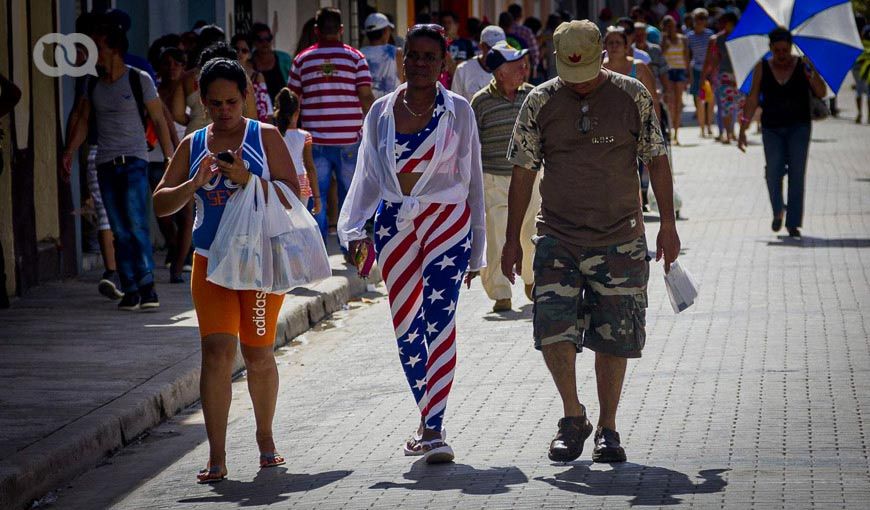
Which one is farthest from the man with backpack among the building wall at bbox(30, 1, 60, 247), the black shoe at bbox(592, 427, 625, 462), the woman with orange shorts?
the black shoe at bbox(592, 427, 625, 462)

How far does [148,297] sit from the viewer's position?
11305 millimetres

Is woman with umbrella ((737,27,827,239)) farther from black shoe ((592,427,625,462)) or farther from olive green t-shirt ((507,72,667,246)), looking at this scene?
black shoe ((592,427,625,462))

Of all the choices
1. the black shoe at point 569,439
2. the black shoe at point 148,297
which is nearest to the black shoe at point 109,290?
the black shoe at point 148,297

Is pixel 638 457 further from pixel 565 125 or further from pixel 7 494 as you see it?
pixel 7 494

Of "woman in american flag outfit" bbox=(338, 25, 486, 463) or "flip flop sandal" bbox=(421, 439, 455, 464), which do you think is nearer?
"flip flop sandal" bbox=(421, 439, 455, 464)

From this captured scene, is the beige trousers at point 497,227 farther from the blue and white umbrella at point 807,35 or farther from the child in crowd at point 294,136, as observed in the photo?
the blue and white umbrella at point 807,35

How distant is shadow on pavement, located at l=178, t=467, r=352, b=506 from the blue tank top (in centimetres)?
96

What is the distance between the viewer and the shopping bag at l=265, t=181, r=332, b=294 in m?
6.68

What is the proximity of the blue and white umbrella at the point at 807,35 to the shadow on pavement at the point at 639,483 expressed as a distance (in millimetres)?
10276

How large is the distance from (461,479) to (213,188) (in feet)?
5.11

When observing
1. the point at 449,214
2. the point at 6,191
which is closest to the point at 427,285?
the point at 449,214

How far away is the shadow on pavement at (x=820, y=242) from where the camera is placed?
1431 cm

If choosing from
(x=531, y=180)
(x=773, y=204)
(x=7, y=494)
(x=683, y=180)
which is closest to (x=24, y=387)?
(x=7, y=494)

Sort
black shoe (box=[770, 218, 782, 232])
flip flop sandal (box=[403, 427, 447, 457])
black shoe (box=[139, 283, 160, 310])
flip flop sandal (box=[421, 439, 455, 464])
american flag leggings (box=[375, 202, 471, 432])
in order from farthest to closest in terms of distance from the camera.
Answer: black shoe (box=[770, 218, 782, 232])
black shoe (box=[139, 283, 160, 310])
american flag leggings (box=[375, 202, 471, 432])
flip flop sandal (box=[403, 427, 447, 457])
flip flop sandal (box=[421, 439, 455, 464])
